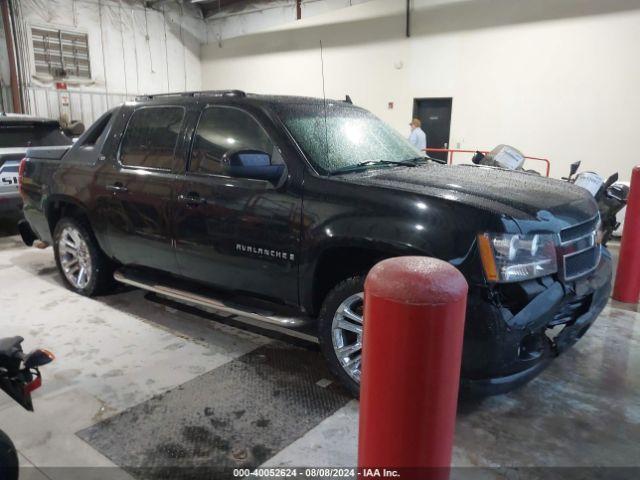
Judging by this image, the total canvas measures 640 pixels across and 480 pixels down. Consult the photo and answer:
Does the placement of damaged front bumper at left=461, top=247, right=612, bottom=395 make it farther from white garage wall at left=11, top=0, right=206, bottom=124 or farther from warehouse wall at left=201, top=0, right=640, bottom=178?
white garage wall at left=11, top=0, right=206, bottom=124

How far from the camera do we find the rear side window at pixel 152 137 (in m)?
3.75

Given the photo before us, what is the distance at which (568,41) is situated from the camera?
9.46m

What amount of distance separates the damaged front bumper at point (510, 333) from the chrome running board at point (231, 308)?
1064mm

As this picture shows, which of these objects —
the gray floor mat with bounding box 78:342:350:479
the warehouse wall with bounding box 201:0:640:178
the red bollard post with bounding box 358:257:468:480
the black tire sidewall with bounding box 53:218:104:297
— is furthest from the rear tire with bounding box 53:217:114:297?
the warehouse wall with bounding box 201:0:640:178

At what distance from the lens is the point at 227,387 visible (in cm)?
307

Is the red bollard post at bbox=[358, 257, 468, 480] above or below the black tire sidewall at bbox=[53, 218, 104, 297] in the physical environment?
above

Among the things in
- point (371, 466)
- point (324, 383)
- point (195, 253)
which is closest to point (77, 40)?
point (195, 253)

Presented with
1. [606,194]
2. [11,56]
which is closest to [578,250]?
[606,194]

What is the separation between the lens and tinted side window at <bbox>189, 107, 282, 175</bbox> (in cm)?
335

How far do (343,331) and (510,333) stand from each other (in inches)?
37.2

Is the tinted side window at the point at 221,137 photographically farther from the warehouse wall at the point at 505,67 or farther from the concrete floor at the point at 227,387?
the warehouse wall at the point at 505,67

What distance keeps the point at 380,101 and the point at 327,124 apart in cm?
959

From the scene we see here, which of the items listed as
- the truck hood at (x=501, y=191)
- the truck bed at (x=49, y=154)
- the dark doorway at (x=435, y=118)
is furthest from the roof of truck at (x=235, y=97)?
the dark doorway at (x=435, y=118)

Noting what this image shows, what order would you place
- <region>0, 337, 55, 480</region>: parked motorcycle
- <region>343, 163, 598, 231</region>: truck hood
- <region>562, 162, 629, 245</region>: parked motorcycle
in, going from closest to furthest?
<region>0, 337, 55, 480</region>: parked motorcycle < <region>343, 163, 598, 231</region>: truck hood < <region>562, 162, 629, 245</region>: parked motorcycle
